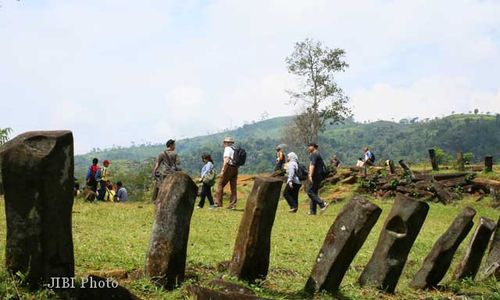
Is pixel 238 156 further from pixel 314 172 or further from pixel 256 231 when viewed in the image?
pixel 256 231

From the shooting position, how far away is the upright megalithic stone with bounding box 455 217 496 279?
30.9 feet

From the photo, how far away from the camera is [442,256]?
883cm

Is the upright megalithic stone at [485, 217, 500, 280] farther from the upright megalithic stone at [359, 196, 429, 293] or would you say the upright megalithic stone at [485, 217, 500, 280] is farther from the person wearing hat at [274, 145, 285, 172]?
the person wearing hat at [274, 145, 285, 172]

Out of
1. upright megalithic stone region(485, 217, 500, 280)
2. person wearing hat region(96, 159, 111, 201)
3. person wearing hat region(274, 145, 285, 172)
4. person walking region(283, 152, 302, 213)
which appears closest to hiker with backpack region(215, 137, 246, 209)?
person walking region(283, 152, 302, 213)

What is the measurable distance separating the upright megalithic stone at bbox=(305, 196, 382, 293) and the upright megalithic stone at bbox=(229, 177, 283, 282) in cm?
69

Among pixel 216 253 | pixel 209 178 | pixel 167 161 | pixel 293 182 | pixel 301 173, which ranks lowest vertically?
pixel 216 253

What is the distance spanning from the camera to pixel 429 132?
623ft

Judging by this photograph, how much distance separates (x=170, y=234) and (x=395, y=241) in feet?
9.73

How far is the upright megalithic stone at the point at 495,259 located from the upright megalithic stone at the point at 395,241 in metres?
2.36

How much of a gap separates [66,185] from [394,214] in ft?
14.0

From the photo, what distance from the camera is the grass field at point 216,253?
7.17 meters

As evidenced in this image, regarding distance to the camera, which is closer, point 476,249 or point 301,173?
point 476,249

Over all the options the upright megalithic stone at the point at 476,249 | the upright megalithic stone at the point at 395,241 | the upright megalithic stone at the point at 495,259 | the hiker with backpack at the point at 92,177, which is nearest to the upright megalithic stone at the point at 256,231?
the upright megalithic stone at the point at 395,241

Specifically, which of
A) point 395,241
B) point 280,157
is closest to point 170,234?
point 395,241
